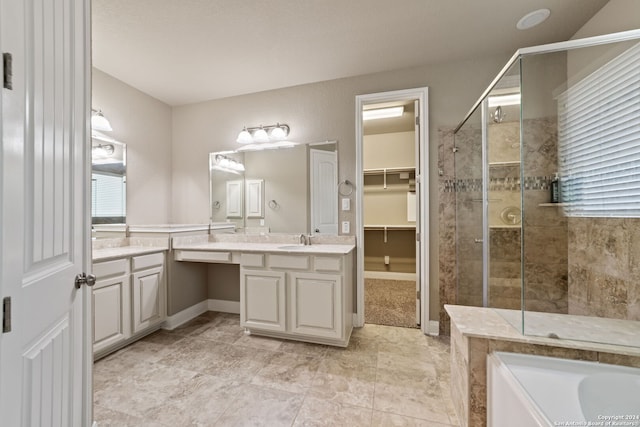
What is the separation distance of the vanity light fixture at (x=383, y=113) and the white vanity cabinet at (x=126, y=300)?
9.77 ft

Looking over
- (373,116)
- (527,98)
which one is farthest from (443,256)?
(373,116)

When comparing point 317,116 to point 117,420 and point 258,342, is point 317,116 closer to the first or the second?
point 258,342

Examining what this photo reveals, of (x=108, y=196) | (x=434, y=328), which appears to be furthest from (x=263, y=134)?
(x=434, y=328)

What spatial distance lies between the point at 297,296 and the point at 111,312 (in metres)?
1.51

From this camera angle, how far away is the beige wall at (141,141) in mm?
2636

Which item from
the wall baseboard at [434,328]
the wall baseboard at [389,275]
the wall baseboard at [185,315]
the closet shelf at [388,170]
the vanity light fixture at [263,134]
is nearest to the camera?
the wall baseboard at [434,328]

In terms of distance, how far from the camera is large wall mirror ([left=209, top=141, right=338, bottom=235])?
110 inches

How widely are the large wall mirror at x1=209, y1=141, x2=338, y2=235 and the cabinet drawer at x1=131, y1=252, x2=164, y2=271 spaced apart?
82cm

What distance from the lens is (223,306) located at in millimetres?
3094

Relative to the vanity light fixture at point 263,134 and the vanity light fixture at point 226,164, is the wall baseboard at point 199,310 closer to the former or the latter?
the vanity light fixture at point 226,164

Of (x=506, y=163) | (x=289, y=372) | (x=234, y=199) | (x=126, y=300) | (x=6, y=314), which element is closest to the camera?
(x=6, y=314)

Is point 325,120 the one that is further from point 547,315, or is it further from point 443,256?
point 547,315

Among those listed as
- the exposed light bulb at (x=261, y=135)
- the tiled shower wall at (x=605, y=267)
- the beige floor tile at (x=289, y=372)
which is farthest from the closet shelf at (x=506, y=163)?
the exposed light bulb at (x=261, y=135)

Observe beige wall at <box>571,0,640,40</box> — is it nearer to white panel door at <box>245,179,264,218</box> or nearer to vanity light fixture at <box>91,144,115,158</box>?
white panel door at <box>245,179,264,218</box>
